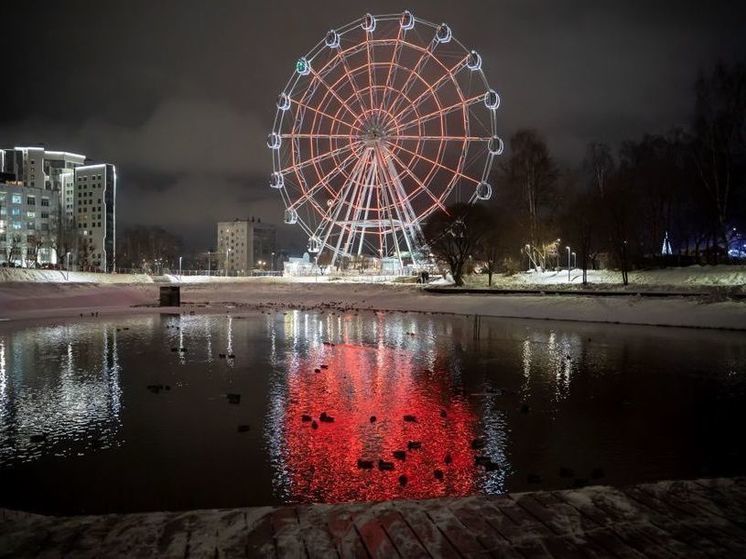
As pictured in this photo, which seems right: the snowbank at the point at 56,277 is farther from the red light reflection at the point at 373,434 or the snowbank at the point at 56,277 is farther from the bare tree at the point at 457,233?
the red light reflection at the point at 373,434

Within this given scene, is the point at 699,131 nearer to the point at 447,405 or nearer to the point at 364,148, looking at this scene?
the point at 364,148

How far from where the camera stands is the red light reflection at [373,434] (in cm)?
699

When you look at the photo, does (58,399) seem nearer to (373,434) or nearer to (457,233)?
(373,434)

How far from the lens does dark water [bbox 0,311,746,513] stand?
281 inches

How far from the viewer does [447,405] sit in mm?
11531

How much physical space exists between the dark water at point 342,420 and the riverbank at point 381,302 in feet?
34.6

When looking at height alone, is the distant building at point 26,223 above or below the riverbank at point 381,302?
above

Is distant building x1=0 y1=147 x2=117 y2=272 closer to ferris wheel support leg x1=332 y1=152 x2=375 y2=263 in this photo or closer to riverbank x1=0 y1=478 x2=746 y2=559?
ferris wheel support leg x1=332 y1=152 x2=375 y2=263

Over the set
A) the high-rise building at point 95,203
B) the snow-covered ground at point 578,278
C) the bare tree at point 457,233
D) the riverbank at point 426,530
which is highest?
the high-rise building at point 95,203

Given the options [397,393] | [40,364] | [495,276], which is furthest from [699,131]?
[40,364]

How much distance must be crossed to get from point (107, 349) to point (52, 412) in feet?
30.0

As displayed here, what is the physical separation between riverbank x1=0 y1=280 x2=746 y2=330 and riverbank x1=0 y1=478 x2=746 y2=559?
26.4 meters

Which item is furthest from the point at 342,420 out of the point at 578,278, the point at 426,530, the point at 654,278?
the point at 578,278

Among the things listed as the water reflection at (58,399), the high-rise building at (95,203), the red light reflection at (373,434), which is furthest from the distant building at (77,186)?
the red light reflection at (373,434)
